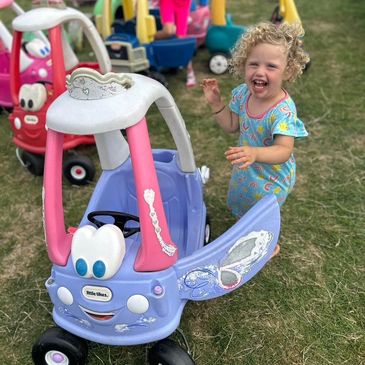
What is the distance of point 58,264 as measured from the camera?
4.11ft

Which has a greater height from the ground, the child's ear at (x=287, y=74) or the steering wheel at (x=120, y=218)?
the child's ear at (x=287, y=74)

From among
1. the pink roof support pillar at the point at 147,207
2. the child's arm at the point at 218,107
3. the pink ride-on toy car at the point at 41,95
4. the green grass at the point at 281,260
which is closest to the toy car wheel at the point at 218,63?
the green grass at the point at 281,260

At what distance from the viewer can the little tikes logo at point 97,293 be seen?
1.21 meters

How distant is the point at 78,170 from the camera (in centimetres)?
222

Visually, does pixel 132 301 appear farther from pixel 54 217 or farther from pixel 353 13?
pixel 353 13

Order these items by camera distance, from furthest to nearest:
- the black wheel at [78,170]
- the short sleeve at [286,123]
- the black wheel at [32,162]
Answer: the black wheel at [32,162] < the black wheel at [78,170] < the short sleeve at [286,123]

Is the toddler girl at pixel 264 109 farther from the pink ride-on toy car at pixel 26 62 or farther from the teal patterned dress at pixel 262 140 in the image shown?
the pink ride-on toy car at pixel 26 62

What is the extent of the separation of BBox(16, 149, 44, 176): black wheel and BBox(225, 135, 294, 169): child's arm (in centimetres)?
137

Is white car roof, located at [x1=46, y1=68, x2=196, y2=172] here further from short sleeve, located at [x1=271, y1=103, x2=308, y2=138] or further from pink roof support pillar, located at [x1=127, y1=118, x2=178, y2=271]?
short sleeve, located at [x1=271, y1=103, x2=308, y2=138]

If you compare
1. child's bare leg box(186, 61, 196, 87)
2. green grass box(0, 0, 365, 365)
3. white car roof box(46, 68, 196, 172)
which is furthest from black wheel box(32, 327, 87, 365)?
child's bare leg box(186, 61, 196, 87)

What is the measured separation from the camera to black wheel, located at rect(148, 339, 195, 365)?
4.17 ft

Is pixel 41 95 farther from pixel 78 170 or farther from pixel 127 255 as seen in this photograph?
pixel 127 255

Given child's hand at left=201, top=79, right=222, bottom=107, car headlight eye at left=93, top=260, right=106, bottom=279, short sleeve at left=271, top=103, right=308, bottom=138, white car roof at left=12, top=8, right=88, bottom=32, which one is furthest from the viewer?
white car roof at left=12, top=8, right=88, bottom=32

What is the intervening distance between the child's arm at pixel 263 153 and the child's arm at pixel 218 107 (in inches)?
10.7
